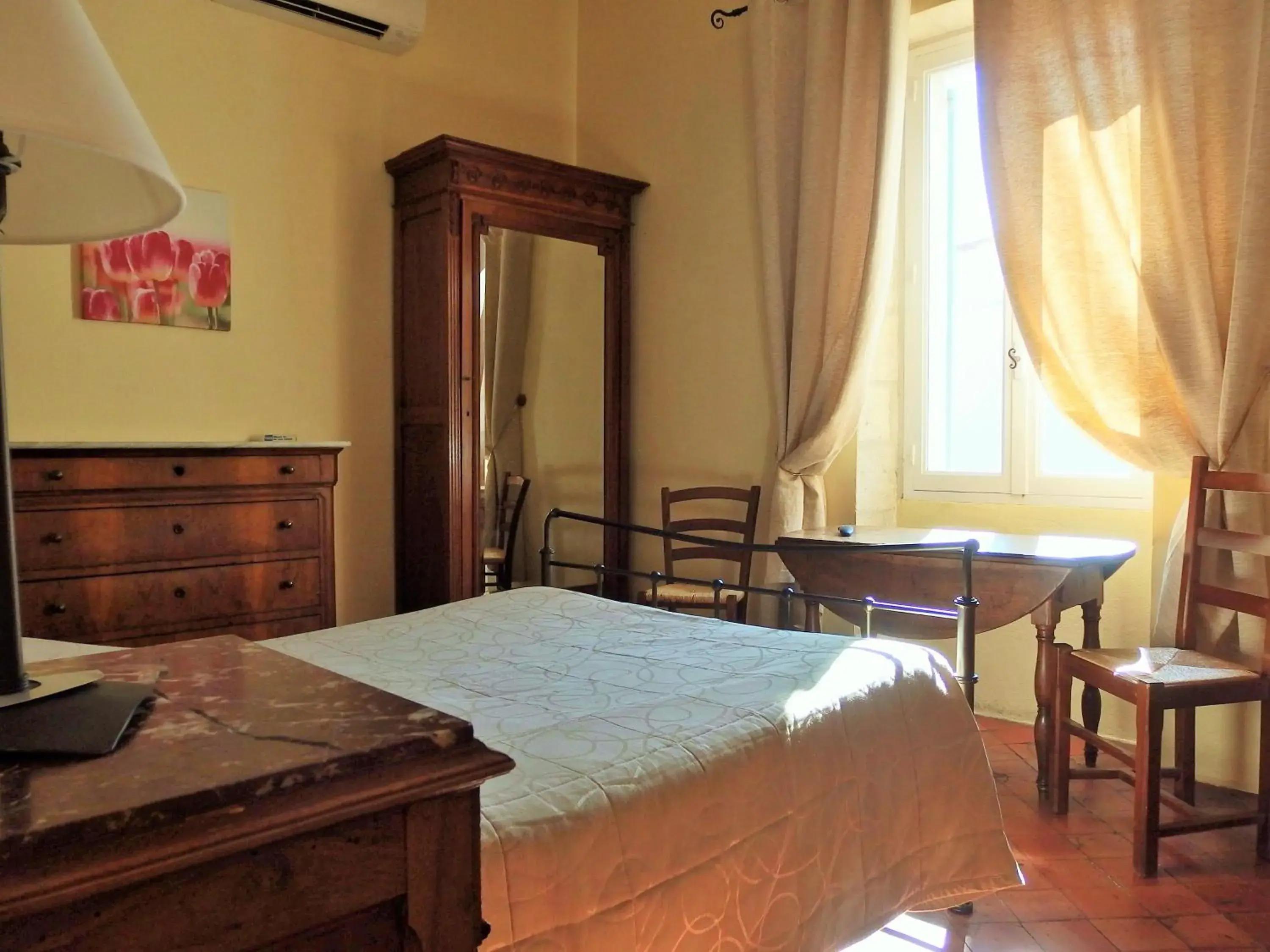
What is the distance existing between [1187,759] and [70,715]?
283cm

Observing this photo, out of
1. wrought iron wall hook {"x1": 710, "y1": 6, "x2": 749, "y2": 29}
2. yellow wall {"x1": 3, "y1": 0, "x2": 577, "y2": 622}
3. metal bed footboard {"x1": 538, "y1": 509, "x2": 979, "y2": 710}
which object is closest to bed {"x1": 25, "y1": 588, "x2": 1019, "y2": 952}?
metal bed footboard {"x1": 538, "y1": 509, "x2": 979, "y2": 710}

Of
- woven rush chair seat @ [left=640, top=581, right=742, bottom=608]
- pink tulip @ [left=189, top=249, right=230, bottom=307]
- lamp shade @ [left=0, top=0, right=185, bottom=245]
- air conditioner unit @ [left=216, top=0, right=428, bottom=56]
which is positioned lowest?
woven rush chair seat @ [left=640, top=581, right=742, bottom=608]

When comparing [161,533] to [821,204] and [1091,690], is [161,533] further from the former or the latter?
[1091,690]

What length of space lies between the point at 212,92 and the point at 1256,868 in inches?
161

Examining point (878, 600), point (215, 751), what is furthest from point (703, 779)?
point (878, 600)

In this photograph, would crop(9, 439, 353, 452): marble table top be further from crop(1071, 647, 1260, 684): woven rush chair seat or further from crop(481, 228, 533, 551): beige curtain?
crop(1071, 647, 1260, 684): woven rush chair seat

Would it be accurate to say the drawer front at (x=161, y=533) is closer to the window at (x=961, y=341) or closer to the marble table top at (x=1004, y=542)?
the marble table top at (x=1004, y=542)

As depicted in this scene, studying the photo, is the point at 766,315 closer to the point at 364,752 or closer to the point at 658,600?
the point at 658,600

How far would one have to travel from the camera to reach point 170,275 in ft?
11.5

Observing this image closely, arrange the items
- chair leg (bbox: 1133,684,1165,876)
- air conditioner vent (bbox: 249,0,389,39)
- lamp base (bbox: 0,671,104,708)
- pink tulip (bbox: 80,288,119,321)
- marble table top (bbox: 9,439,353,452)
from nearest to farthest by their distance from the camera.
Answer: lamp base (bbox: 0,671,104,708) < chair leg (bbox: 1133,684,1165,876) < marble table top (bbox: 9,439,353,452) < pink tulip (bbox: 80,288,119,321) < air conditioner vent (bbox: 249,0,389,39)

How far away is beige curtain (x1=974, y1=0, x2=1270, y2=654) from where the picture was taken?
263 centimetres

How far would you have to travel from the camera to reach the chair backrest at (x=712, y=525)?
3824 mm

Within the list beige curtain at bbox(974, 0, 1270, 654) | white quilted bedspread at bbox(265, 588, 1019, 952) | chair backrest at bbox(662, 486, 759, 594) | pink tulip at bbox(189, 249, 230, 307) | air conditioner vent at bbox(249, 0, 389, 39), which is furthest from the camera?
chair backrest at bbox(662, 486, 759, 594)

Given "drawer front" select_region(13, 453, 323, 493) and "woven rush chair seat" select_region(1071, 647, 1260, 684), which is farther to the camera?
"drawer front" select_region(13, 453, 323, 493)
